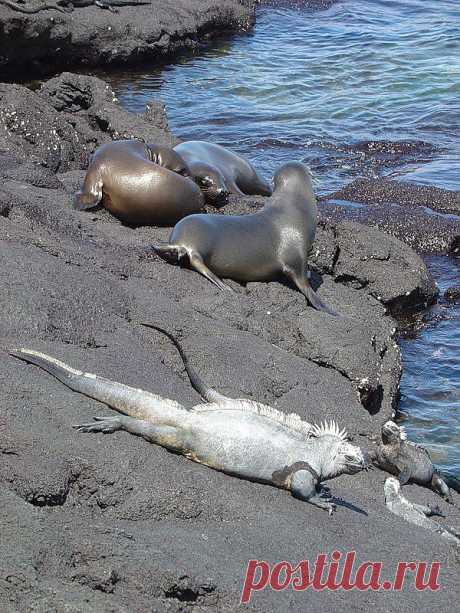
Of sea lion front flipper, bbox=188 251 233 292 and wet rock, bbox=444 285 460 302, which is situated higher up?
sea lion front flipper, bbox=188 251 233 292

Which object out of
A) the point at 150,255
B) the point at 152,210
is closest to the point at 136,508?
the point at 150,255

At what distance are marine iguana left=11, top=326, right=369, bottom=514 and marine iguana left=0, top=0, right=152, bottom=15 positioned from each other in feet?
43.5

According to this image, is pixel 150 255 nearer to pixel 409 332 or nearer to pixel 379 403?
pixel 379 403

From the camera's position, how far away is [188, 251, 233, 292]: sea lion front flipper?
787 centimetres

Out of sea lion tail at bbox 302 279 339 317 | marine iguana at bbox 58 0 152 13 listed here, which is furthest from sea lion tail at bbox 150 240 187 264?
marine iguana at bbox 58 0 152 13

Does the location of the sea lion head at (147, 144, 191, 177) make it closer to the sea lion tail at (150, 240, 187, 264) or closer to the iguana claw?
the sea lion tail at (150, 240, 187, 264)

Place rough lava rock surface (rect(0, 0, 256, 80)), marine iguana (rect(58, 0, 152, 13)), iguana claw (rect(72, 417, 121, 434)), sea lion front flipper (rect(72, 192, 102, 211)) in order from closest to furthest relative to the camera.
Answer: iguana claw (rect(72, 417, 121, 434)) → sea lion front flipper (rect(72, 192, 102, 211)) → rough lava rock surface (rect(0, 0, 256, 80)) → marine iguana (rect(58, 0, 152, 13))

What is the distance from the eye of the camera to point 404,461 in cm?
608

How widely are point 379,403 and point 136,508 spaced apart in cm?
327

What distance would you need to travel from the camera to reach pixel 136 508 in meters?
4.32

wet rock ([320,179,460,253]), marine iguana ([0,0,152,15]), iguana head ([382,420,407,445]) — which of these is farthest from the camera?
marine iguana ([0,0,152,15])

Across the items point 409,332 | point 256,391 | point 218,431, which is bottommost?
point 409,332

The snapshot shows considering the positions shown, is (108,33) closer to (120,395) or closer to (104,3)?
(104,3)

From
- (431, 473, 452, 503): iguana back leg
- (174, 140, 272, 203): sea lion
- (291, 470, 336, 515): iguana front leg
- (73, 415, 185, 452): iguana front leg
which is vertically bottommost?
(431, 473, 452, 503): iguana back leg
